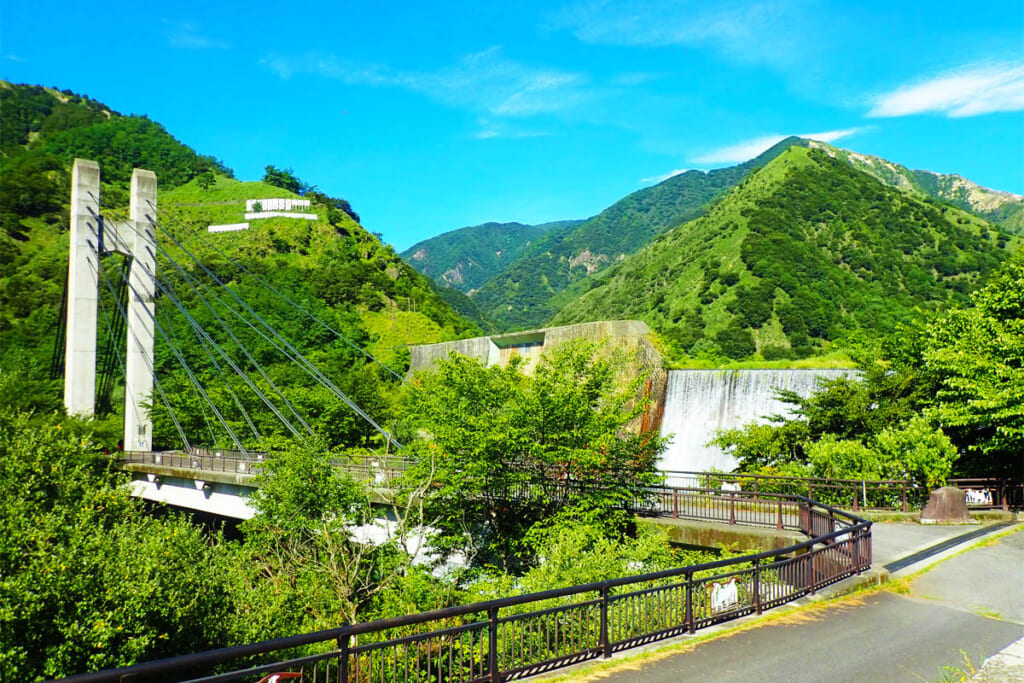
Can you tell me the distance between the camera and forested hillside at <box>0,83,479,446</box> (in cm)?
4038

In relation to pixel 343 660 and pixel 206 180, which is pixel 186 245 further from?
pixel 343 660

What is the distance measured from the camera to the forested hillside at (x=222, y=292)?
40375 mm

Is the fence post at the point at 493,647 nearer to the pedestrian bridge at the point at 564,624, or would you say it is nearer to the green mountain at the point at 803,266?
the pedestrian bridge at the point at 564,624

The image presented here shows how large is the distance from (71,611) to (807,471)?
19460 millimetres

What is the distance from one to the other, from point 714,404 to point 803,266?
48663mm

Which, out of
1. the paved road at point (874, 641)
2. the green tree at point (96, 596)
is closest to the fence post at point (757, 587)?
the paved road at point (874, 641)

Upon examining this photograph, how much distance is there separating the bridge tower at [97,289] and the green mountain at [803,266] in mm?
36241

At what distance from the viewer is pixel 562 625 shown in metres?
6.83

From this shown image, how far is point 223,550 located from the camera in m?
17.6

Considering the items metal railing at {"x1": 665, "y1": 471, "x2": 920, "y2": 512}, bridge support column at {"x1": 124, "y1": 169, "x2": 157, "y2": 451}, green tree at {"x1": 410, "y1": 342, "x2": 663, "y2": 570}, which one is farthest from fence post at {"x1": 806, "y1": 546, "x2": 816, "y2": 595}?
bridge support column at {"x1": 124, "y1": 169, "x2": 157, "y2": 451}

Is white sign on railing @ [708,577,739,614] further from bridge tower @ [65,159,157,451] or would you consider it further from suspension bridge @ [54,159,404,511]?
bridge tower @ [65,159,157,451]

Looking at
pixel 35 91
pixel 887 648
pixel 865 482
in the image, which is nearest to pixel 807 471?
pixel 865 482

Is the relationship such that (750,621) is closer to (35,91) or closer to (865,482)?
(865,482)

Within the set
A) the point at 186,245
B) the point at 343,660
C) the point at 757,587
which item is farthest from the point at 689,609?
the point at 186,245
